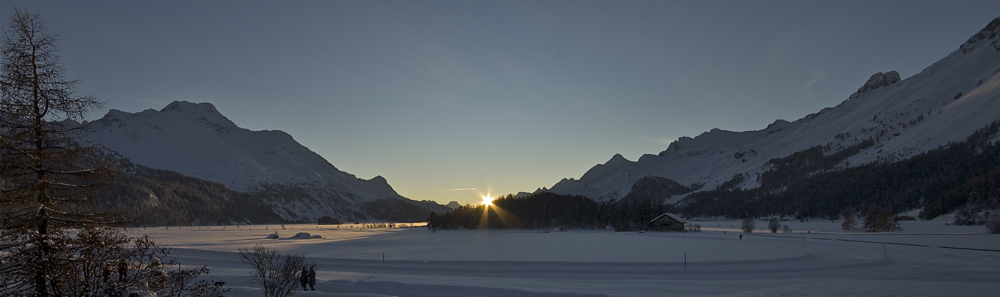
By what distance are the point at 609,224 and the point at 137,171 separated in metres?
178

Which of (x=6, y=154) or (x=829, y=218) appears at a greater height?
(x=6, y=154)

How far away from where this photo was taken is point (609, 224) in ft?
411

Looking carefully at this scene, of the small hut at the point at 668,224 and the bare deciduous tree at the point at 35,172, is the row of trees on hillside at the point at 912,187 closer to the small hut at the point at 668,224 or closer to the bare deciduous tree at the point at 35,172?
the small hut at the point at 668,224

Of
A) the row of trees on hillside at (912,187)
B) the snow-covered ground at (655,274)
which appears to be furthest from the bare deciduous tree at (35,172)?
the row of trees on hillside at (912,187)

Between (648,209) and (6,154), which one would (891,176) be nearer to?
(648,209)

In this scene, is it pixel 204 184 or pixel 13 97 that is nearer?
pixel 13 97

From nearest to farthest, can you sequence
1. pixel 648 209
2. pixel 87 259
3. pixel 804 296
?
pixel 87 259
pixel 804 296
pixel 648 209

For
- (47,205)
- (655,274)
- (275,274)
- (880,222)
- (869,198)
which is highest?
(47,205)

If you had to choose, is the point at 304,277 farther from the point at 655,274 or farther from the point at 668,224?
the point at 668,224

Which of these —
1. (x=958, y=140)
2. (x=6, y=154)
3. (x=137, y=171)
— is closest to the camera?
(x=6, y=154)

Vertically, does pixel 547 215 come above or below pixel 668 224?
above

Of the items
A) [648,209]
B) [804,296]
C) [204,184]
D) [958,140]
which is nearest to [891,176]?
[958,140]

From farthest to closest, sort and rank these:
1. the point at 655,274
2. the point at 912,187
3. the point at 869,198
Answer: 1. the point at 869,198
2. the point at 912,187
3. the point at 655,274

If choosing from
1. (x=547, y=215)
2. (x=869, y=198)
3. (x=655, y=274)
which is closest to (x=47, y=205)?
(x=655, y=274)
